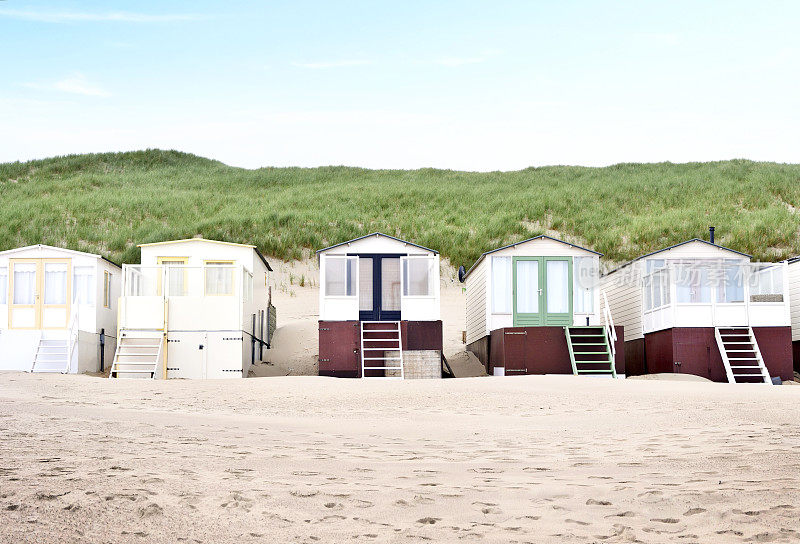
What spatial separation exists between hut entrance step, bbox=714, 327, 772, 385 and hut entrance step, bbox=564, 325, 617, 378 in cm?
249

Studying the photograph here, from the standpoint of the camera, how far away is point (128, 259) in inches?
1569

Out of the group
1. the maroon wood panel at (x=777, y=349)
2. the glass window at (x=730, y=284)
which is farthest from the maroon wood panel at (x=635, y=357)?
the maroon wood panel at (x=777, y=349)

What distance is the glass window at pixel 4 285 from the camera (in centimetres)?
2090

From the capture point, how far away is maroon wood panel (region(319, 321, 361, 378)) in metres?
20.8

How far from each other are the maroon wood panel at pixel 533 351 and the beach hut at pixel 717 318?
5.07ft

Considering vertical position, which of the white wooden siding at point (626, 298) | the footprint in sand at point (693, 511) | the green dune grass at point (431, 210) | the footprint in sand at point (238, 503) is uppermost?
the green dune grass at point (431, 210)

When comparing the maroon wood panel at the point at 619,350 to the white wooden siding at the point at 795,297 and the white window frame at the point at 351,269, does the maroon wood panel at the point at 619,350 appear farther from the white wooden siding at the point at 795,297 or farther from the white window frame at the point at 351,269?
the white window frame at the point at 351,269

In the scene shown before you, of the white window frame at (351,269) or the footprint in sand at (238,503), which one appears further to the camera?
the white window frame at (351,269)

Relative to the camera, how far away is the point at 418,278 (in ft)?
70.5

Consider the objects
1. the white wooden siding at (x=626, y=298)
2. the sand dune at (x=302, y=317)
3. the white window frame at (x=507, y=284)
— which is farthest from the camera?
the sand dune at (x=302, y=317)

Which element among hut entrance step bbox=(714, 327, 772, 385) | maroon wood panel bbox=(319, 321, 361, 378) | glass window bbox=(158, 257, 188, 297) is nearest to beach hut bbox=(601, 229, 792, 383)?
hut entrance step bbox=(714, 327, 772, 385)

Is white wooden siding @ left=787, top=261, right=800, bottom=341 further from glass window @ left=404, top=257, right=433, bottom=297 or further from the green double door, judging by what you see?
glass window @ left=404, top=257, right=433, bottom=297

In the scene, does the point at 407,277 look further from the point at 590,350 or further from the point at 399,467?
the point at 399,467

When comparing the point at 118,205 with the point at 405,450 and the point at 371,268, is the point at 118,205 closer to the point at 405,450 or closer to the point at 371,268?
the point at 371,268
